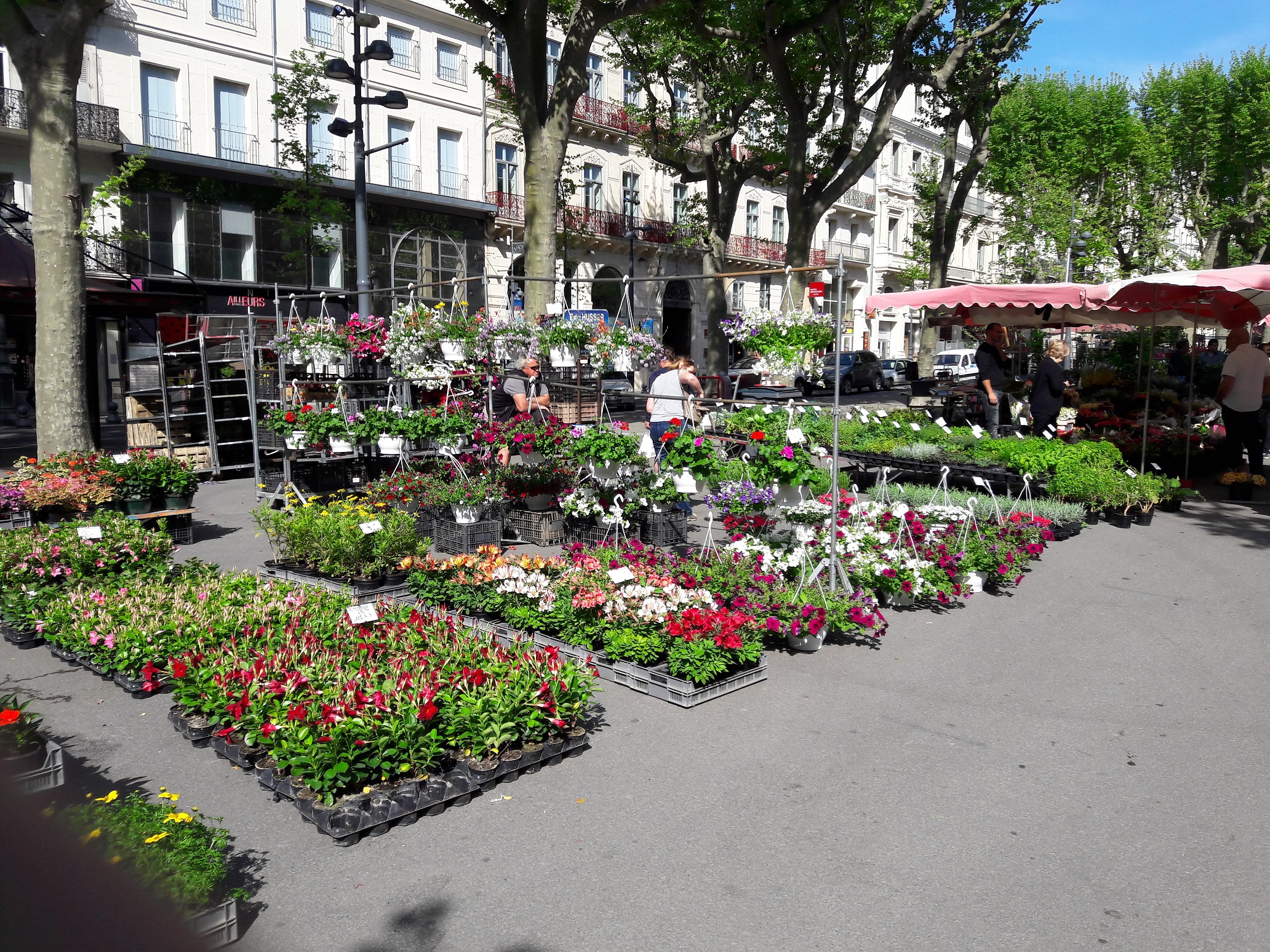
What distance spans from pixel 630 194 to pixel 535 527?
29.0 meters

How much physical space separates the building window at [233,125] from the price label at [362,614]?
22.9m

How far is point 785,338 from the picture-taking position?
28.1 feet

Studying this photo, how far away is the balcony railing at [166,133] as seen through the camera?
22.9 metres

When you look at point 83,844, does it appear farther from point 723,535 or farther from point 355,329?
point 355,329

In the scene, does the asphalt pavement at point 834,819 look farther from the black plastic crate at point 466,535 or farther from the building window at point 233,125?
→ the building window at point 233,125

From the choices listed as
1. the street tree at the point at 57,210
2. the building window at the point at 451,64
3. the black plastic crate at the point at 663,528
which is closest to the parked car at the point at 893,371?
the building window at the point at 451,64

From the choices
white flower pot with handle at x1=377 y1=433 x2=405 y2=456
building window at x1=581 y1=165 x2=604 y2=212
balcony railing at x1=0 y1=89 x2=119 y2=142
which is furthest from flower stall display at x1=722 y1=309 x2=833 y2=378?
building window at x1=581 y1=165 x2=604 y2=212

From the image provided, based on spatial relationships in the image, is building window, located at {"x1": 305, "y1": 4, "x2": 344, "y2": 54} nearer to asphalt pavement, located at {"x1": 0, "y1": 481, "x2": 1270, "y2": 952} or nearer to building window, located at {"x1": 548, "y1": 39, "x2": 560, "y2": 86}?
building window, located at {"x1": 548, "y1": 39, "x2": 560, "y2": 86}

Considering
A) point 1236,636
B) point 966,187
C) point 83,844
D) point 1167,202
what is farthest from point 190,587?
point 1167,202

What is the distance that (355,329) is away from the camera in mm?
10633

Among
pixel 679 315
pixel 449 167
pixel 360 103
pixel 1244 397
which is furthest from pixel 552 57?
pixel 1244 397

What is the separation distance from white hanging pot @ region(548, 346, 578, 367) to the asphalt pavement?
4449 mm

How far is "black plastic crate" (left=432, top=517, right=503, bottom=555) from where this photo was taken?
8680 mm

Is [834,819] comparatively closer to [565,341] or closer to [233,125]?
[565,341]
